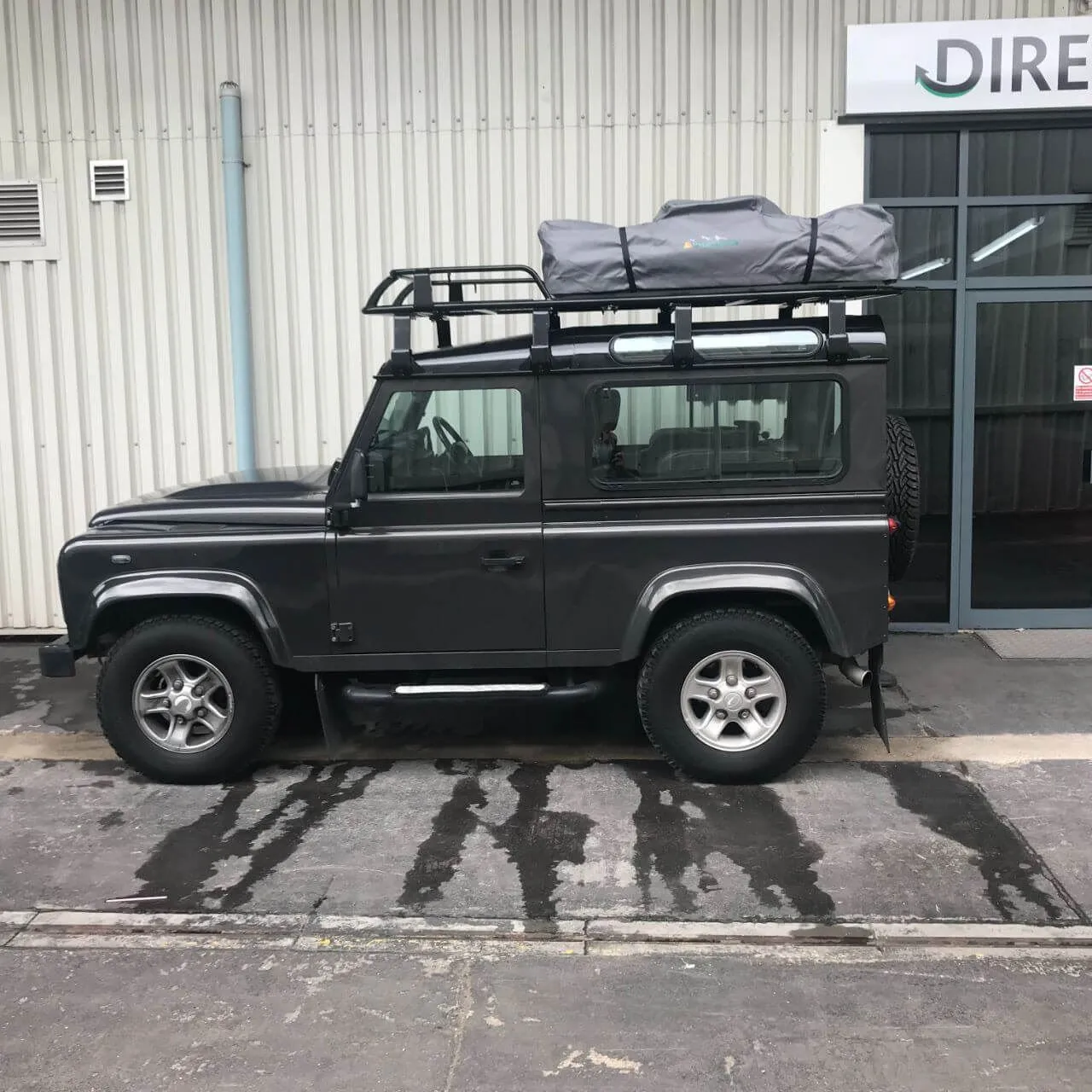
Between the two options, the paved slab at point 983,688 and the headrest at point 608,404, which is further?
the paved slab at point 983,688

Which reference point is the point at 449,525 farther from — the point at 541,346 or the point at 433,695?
the point at 541,346

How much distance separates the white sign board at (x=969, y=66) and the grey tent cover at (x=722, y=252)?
2973 millimetres

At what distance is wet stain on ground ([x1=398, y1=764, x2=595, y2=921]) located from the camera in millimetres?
4242

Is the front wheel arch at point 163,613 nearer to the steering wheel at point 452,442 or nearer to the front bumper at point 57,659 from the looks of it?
the front bumper at point 57,659

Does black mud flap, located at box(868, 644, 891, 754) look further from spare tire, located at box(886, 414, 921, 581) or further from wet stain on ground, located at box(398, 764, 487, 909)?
wet stain on ground, located at box(398, 764, 487, 909)

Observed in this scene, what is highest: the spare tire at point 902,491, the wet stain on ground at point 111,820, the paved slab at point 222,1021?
the spare tire at point 902,491

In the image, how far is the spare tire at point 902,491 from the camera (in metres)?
5.27

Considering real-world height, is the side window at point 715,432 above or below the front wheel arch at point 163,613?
above

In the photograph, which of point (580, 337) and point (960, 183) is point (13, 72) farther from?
point (960, 183)

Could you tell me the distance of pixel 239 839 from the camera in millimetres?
4797

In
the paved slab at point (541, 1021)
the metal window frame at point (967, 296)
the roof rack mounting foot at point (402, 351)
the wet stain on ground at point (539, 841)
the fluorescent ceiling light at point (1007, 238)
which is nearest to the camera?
the paved slab at point (541, 1021)

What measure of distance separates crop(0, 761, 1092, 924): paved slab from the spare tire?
1.14 meters

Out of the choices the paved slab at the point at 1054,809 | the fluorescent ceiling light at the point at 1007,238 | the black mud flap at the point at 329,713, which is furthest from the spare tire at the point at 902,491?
the fluorescent ceiling light at the point at 1007,238

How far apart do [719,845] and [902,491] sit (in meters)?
1.91
